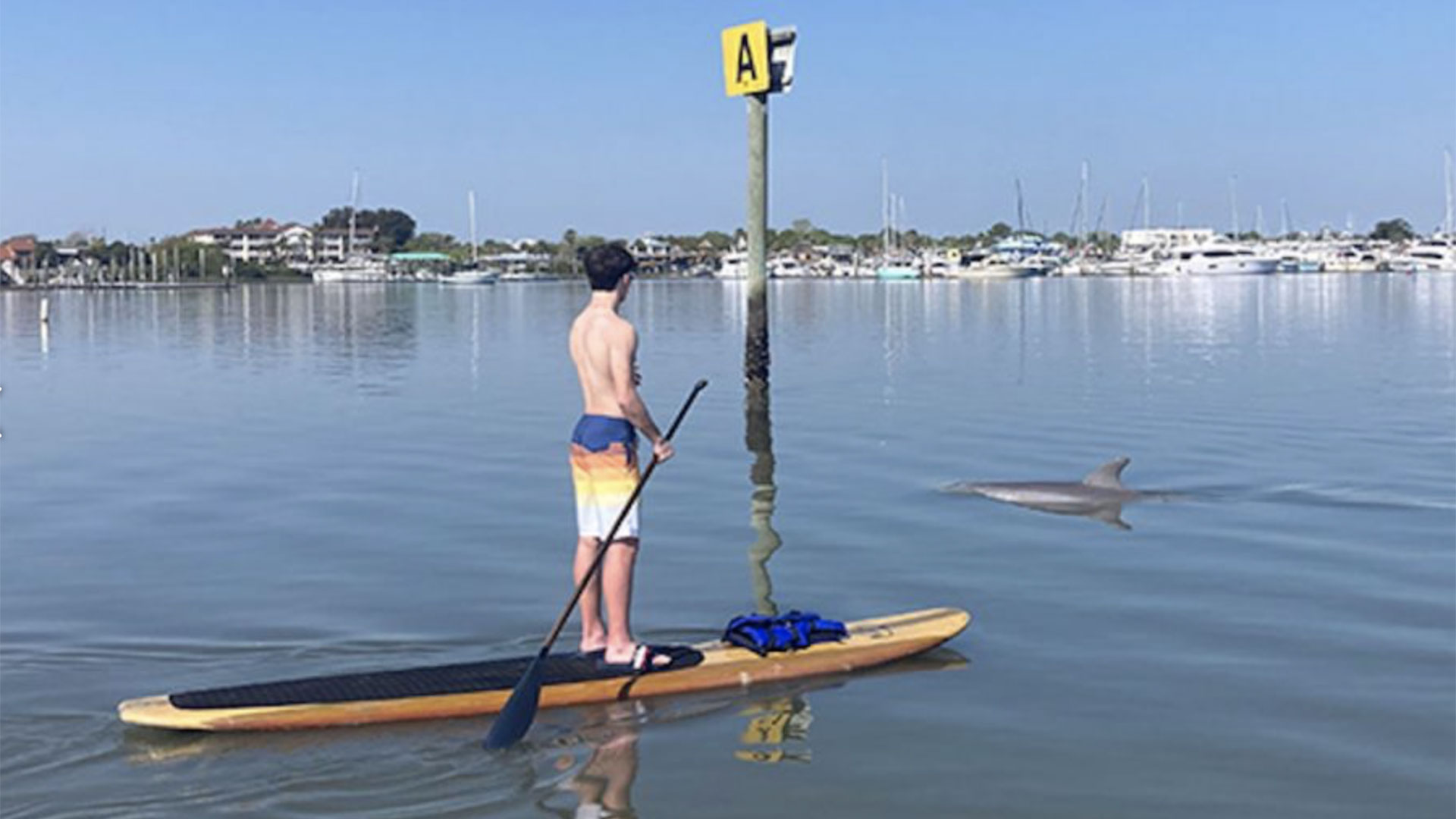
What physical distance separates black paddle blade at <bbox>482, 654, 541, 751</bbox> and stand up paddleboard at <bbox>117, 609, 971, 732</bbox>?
28cm

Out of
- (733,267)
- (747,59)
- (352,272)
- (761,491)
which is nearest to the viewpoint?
(761,491)

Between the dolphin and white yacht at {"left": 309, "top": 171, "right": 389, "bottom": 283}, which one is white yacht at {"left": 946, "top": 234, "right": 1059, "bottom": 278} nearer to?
white yacht at {"left": 309, "top": 171, "right": 389, "bottom": 283}

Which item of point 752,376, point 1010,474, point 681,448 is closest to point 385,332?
point 752,376

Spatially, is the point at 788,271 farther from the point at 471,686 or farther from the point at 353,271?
the point at 471,686

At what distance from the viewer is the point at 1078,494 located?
14484 mm

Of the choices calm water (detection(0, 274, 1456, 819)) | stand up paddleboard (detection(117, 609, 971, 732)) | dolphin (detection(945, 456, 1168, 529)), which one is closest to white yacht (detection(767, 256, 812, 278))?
calm water (detection(0, 274, 1456, 819))

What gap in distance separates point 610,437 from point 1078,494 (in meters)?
7.73

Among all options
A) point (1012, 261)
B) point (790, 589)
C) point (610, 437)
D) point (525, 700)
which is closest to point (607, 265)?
point (610, 437)

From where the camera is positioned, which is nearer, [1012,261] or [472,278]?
[1012,261]

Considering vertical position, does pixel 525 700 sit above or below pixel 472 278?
below

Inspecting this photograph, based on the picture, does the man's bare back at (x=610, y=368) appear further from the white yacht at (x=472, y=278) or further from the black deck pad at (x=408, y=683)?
the white yacht at (x=472, y=278)

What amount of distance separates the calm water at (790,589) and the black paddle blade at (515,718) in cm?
11

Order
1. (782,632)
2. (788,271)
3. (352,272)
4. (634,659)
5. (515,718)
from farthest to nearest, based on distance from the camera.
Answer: (788,271) → (352,272) → (782,632) → (634,659) → (515,718)

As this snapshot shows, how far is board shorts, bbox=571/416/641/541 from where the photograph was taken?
25.7 feet
